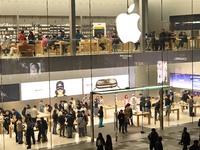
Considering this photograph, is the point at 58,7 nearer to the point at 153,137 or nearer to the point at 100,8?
the point at 100,8

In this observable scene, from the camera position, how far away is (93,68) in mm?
19875

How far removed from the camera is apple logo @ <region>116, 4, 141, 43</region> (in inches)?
825

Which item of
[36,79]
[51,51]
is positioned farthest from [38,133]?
[51,51]

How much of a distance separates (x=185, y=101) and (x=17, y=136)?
10.5 metres

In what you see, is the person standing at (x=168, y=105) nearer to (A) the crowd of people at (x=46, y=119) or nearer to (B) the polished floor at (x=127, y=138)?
(B) the polished floor at (x=127, y=138)

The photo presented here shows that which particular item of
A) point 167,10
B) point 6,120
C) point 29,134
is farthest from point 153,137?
point 167,10

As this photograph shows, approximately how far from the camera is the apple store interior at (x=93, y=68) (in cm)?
1789

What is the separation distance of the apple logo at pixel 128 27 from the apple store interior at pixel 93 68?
50mm

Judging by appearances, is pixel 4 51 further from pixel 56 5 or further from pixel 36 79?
pixel 56 5

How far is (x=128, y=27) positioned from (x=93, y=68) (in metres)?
2.94

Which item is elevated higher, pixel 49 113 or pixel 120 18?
A: pixel 120 18

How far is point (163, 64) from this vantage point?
74.3 ft

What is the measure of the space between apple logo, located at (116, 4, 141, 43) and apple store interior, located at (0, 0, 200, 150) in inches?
2.0

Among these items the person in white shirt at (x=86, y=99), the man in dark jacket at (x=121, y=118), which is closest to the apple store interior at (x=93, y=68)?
the person in white shirt at (x=86, y=99)
